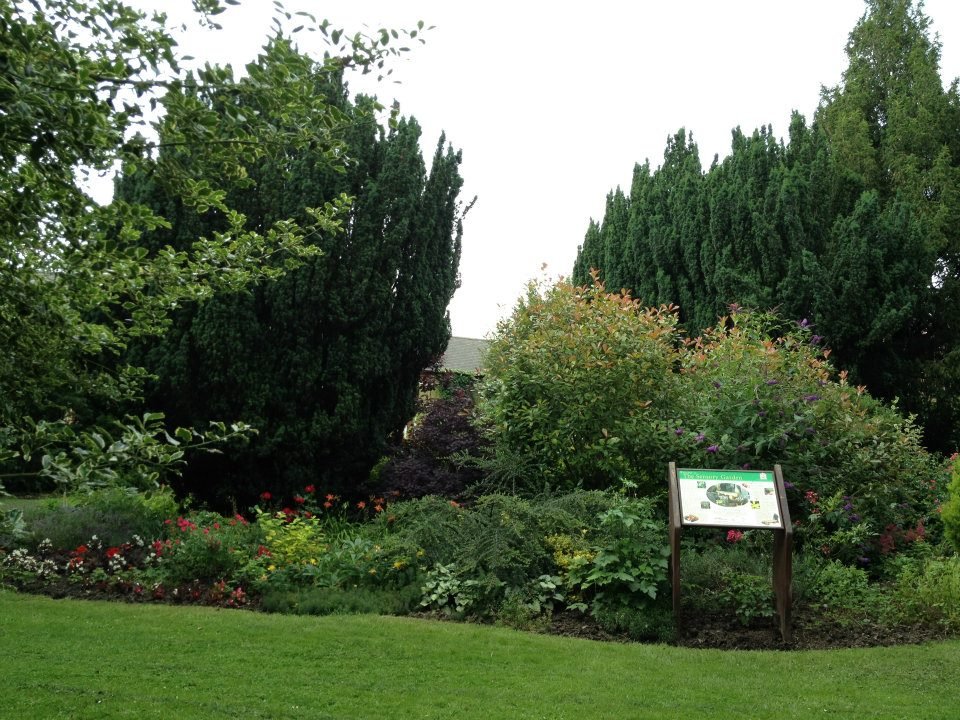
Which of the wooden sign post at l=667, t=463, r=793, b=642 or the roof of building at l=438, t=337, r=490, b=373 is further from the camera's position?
the roof of building at l=438, t=337, r=490, b=373

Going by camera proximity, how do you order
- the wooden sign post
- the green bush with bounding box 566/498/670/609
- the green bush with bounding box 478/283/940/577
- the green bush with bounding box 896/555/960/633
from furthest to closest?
the green bush with bounding box 478/283/940/577 < the green bush with bounding box 566/498/670/609 < the green bush with bounding box 896/555/960/633 < the wooden sign post

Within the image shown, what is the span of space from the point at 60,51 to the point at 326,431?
848 centimetres

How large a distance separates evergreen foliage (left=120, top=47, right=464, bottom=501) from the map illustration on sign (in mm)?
5146

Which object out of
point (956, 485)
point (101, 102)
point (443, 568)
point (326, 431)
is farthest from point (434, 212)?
point (101, 102)

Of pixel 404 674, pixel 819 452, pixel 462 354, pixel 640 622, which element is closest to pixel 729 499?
pixel 640 622

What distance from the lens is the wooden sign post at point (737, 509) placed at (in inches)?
274

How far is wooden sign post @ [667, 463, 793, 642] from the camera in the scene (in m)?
6.96

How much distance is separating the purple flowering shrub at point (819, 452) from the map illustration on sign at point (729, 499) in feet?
5.17

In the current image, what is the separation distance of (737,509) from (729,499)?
0.11m

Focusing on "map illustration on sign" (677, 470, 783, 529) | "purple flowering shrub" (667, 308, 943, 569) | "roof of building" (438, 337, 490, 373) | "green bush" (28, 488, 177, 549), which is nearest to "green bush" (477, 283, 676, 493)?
"purple flowering shrub" (667, 308, 943, 569)

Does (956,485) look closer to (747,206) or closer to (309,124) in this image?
(309,124)

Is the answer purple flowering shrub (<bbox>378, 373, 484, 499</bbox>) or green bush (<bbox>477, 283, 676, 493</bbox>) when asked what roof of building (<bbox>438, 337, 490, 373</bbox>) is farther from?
green bush (<bbox>477, 283, 676, 493</bbox>)

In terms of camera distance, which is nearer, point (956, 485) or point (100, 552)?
point (956, 485)

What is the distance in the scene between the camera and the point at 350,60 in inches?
149
